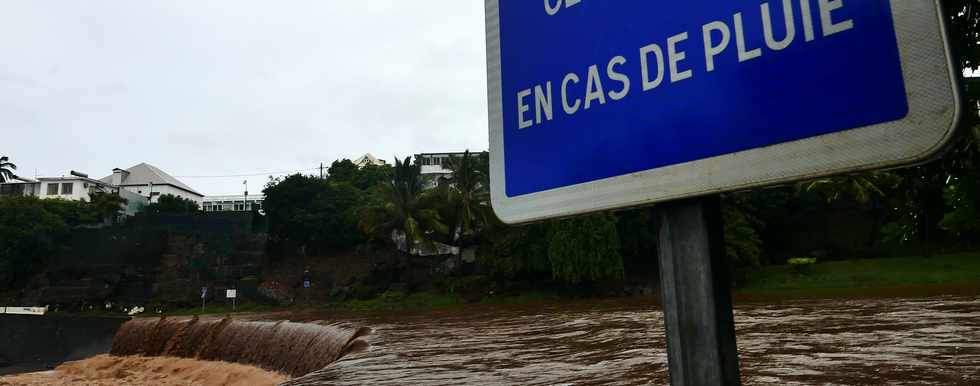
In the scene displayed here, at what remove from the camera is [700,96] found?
851mm

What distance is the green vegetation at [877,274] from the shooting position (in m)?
23.9

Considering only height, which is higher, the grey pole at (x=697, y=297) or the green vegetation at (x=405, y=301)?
the grey pole at (x=697, y=297)

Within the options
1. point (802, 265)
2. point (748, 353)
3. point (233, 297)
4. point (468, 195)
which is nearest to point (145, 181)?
point (233, 297)

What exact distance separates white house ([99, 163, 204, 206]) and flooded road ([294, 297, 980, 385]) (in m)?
65.5

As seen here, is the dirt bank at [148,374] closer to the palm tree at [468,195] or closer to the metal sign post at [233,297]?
the metal sign post at [233,297]

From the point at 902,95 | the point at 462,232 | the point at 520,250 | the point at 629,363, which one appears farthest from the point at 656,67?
the point at 462,232

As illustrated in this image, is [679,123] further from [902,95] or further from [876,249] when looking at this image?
[876,249]

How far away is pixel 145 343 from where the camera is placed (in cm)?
2117

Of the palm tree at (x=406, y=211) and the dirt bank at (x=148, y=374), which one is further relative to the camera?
the palm tree at (x=406, y=211)

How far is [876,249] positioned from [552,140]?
35.9m

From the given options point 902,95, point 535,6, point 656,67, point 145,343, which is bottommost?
point 145,343

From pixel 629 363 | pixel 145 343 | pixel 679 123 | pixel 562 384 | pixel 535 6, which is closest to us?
pixel 679 123

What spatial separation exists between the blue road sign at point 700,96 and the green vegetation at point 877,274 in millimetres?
27449

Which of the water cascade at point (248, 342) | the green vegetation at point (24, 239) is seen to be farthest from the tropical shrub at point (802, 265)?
the green vegetation at point (24, 239)
